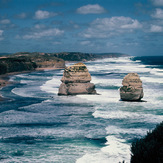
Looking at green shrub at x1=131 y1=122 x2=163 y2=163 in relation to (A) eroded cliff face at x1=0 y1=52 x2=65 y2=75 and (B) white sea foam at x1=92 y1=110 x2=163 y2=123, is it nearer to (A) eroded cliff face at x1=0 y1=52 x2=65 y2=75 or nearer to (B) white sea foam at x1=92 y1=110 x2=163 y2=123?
(B) white sea foam at x1=92 y1=110 x2=163 y2=123

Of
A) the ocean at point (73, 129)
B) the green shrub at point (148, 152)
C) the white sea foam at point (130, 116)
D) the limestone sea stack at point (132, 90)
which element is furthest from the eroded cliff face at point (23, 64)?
the green shrub at point (148, 152)

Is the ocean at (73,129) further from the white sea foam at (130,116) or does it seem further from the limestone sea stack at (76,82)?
the limestone sea stack at (76,82)

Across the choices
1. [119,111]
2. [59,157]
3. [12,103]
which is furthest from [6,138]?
[12,103]

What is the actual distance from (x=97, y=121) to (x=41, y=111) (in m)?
7.65

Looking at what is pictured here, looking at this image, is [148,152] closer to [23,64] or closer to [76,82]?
[76,82]

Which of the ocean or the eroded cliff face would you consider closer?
the ocean

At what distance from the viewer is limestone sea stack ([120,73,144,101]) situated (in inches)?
1417

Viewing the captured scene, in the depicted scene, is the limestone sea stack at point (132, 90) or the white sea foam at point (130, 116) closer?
the white sea foam at point (130, 116)

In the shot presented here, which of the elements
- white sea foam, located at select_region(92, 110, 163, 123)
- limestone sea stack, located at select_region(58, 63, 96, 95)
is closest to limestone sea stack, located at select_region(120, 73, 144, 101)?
white sea foam, located at select_region(92, 110, 163, 123)

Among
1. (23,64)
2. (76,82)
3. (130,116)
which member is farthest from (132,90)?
(23,64)

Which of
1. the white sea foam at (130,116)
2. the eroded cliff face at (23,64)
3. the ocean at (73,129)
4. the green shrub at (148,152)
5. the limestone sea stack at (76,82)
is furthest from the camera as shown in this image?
the eroded cliff face at (23,64)

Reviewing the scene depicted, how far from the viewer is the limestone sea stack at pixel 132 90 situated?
3600cm

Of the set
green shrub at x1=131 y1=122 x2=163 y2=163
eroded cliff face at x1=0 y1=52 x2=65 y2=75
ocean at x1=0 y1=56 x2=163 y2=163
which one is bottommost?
ocean at x1=0 y1=56 x2=163 y2=163

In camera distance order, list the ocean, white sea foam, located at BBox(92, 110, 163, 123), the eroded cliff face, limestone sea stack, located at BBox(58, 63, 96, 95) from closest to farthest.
A: the ocean < white sea foam, located at BBox(92, 110, 163, 123) < limestone sea stack, located at BBox(58, 63, 96, 95) < the eroded cliff face
